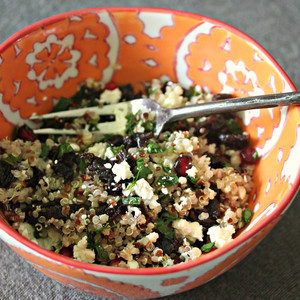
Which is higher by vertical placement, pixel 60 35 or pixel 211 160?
pixel 60 35

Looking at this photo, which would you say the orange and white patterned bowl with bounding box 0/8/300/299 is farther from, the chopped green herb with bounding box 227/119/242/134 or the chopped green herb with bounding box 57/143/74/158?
the chopped green herb with bounding box 57/143/74/158

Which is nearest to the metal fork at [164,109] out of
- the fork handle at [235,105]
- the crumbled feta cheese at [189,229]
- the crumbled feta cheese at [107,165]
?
the fork handle at [235,105]

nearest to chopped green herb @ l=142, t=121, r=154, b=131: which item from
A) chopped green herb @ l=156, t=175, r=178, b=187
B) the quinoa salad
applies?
the quinoa salad

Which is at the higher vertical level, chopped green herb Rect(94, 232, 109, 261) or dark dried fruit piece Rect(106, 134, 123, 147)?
dark dried fruit piece Rect(106, 134, 123, 147)

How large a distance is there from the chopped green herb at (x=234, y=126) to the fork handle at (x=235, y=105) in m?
0.13

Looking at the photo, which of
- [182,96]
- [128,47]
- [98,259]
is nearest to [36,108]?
[128,47]

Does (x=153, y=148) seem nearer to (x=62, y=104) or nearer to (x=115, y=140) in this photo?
(x=115, y=140)

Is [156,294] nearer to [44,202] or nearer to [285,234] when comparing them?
[44,202]

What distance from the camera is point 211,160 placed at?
1.27 meters

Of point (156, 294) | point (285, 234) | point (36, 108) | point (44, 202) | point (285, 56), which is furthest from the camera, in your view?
point (285, 56)

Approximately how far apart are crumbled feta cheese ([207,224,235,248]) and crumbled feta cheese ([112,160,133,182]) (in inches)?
9.6

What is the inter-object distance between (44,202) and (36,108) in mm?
365

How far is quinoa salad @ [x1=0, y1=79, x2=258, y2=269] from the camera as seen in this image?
43.8 inches

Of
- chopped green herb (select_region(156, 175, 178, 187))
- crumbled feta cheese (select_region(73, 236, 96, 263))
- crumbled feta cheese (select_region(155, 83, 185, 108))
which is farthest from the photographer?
crumbled feta cheese (select_region(155, 83, 185, 108))
